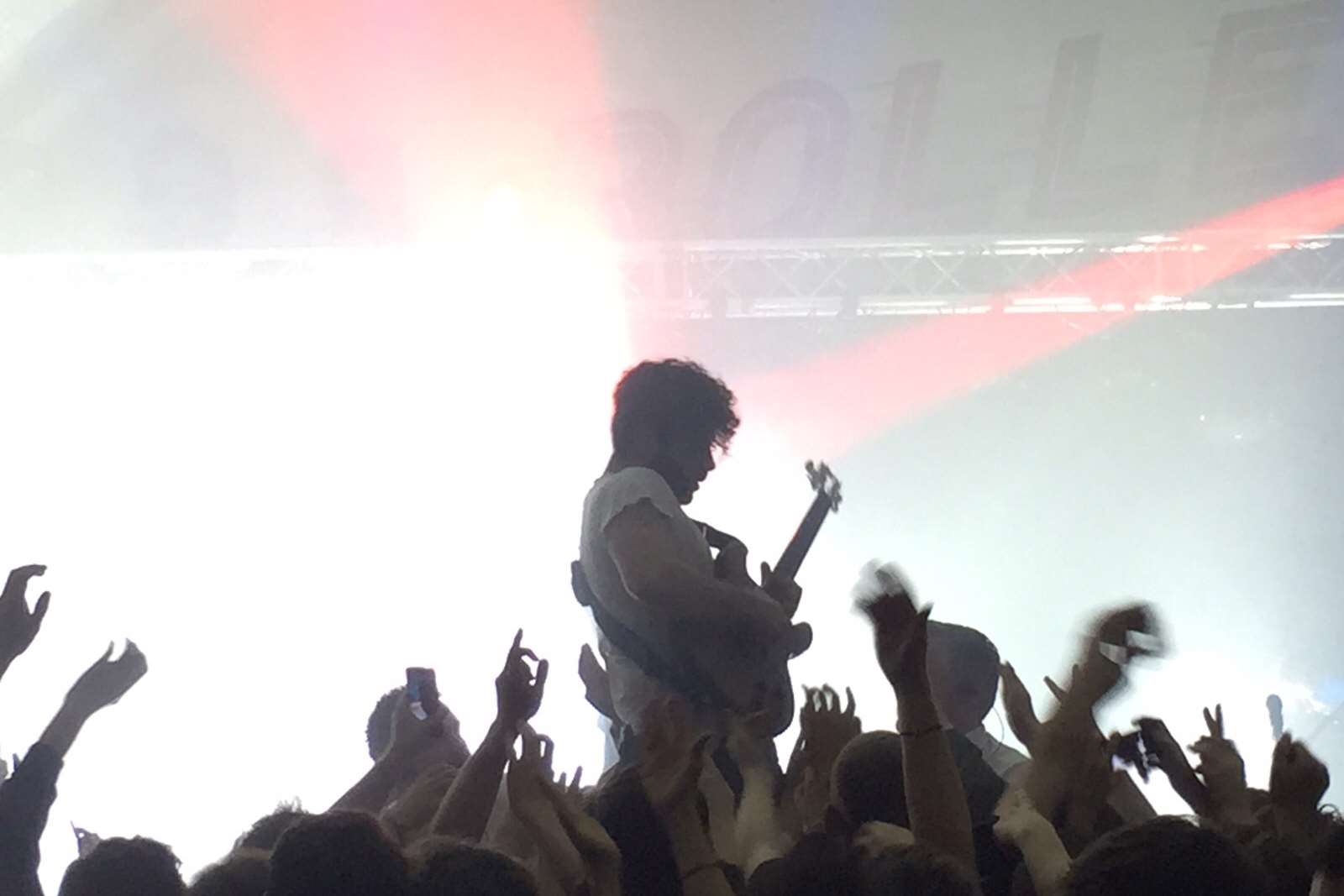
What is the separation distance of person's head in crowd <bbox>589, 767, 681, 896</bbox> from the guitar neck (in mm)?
648

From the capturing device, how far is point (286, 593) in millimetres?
5988

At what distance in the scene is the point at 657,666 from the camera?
1.38m

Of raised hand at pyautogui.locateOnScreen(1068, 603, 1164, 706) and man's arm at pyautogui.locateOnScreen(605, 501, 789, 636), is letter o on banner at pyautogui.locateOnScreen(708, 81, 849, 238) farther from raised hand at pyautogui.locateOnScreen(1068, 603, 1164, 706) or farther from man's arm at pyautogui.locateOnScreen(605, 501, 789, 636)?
raised hand at pyautogui.locateOnScreen(1068, 603, 1164, 706)

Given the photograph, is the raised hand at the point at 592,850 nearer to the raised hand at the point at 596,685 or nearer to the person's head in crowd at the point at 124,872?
the person's head in crowd at the point at 124,872

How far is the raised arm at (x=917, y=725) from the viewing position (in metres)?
0.95

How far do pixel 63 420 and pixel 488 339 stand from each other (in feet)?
7.14

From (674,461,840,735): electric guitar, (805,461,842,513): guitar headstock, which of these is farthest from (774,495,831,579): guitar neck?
(674,461,840,735): electric guitar

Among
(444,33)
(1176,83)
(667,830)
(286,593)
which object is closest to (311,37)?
(444,33)

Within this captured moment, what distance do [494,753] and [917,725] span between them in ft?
1.36

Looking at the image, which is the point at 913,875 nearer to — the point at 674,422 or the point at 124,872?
the point at 124,872

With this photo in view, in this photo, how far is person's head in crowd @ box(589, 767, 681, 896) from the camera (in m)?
0.97

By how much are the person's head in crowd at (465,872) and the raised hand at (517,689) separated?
0.91ft

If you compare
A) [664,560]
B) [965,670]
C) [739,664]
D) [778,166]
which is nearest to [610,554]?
[664,560]

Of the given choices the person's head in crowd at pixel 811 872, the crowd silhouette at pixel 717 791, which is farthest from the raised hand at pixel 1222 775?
the person's head in crowd at pixel 811 872
